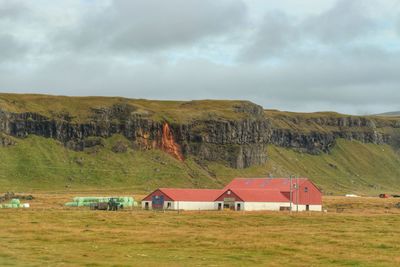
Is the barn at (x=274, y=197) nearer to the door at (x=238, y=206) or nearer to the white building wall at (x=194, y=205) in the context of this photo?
the door at (x=238, y=206)

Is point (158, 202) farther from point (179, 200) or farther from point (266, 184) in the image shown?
point (266, 184)

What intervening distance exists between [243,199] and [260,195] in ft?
16.5

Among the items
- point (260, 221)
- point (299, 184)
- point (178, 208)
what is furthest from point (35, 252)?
point (299, 184)

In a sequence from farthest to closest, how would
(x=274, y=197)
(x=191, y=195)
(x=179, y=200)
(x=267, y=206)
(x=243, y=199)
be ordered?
(x=274, y=197) < (x=191, y=195) < (x=267, y=206) < (x=179, y=200) < (x=243, y=199)

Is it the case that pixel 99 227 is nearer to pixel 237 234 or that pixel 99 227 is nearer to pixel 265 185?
pixel 237 234

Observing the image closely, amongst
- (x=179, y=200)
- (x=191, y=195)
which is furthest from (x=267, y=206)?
(x=179, y=200)

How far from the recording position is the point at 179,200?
4801 inches

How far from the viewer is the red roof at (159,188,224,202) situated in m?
122

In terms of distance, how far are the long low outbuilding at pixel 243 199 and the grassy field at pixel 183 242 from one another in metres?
34.4

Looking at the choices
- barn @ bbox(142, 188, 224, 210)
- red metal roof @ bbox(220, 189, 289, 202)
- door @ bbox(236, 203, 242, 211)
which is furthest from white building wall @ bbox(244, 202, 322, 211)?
barn @ bbox(142, 188, 224, 210)

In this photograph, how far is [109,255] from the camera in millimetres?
48312

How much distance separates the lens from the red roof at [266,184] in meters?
132

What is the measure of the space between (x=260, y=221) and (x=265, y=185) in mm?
50022

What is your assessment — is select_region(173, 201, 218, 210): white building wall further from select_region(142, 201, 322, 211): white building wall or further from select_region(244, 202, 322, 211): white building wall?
select_region(244, 202, 322, 211): white building wall
